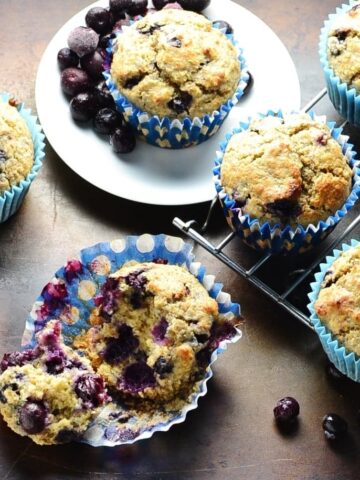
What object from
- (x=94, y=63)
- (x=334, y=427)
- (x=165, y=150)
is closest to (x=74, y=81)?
(x=94, y=63)

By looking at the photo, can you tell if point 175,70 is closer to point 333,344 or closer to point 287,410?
point 333,344

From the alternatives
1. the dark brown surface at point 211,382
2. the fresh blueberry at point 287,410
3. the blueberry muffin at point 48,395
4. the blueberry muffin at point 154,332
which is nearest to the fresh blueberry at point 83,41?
the dark brown surface at point 211,382

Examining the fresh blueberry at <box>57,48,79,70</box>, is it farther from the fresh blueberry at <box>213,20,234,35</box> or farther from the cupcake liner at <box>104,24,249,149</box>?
the fresh blueberry at <box>213,20,234,35</box>

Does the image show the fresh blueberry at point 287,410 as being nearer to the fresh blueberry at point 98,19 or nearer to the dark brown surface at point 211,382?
the dark brown surface at point 211,382

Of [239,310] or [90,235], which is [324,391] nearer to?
[239,310]

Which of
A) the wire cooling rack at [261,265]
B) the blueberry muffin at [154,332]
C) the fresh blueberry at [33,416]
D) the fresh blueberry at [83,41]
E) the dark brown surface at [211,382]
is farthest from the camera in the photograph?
the fresh blueberry at [83,41]

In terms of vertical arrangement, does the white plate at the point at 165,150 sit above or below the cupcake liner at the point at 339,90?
below

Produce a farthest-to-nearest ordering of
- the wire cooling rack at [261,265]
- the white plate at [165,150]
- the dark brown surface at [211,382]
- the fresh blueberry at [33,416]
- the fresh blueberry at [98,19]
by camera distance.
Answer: the fresh blueberry at [98,19] < the white plate at [165,150] < the wire cooling rack at [261,265] < the dark brown surface at [211,382] < the fresh blueberry at [33,416]

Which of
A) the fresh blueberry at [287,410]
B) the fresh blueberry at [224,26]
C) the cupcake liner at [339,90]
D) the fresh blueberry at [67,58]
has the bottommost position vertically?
the fresh blueberry at [287,410]
